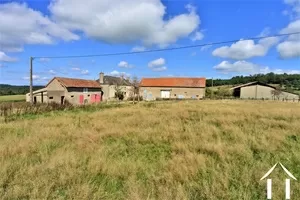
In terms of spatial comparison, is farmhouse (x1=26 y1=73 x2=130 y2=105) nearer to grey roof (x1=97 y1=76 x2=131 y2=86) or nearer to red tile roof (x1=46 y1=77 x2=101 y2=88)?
red tile roof (x1=46 y1=77 x2=101 y2=88)

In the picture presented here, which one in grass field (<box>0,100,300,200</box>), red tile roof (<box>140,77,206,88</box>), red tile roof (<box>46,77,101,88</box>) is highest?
red tile roof (<box>140,77,206,88</box>)

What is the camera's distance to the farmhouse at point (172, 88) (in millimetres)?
58469

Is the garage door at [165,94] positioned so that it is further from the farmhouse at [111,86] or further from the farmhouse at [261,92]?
the farmhouse at [261,92]

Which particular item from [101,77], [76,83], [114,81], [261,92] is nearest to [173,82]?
[114,81]

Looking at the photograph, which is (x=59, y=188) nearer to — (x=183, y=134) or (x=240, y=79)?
(x=183, y=134)

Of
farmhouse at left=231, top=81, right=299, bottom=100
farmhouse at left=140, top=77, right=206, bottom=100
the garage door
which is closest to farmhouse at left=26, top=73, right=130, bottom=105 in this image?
farmhouse at left=140, top=77, right=206, bottom=100

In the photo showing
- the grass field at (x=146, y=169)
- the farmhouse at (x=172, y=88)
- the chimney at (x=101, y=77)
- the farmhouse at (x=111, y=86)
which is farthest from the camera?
the chimney at (x=101, y=77)

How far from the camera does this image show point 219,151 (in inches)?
236

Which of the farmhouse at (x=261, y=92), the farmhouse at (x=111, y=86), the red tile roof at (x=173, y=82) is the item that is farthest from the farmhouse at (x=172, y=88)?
the farmhouse at (x=261, y=92)

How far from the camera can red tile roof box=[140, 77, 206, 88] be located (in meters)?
58.9

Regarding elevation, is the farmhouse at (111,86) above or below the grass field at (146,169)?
above

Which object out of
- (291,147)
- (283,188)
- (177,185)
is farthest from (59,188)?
(291,147)

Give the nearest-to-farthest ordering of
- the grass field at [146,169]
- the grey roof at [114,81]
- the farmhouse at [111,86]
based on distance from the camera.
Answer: the grass field at [146,169]
the farmhouse at [111,86]
the grey roof at [114,81]

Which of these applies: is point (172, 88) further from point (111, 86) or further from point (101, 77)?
point (101, 77)
